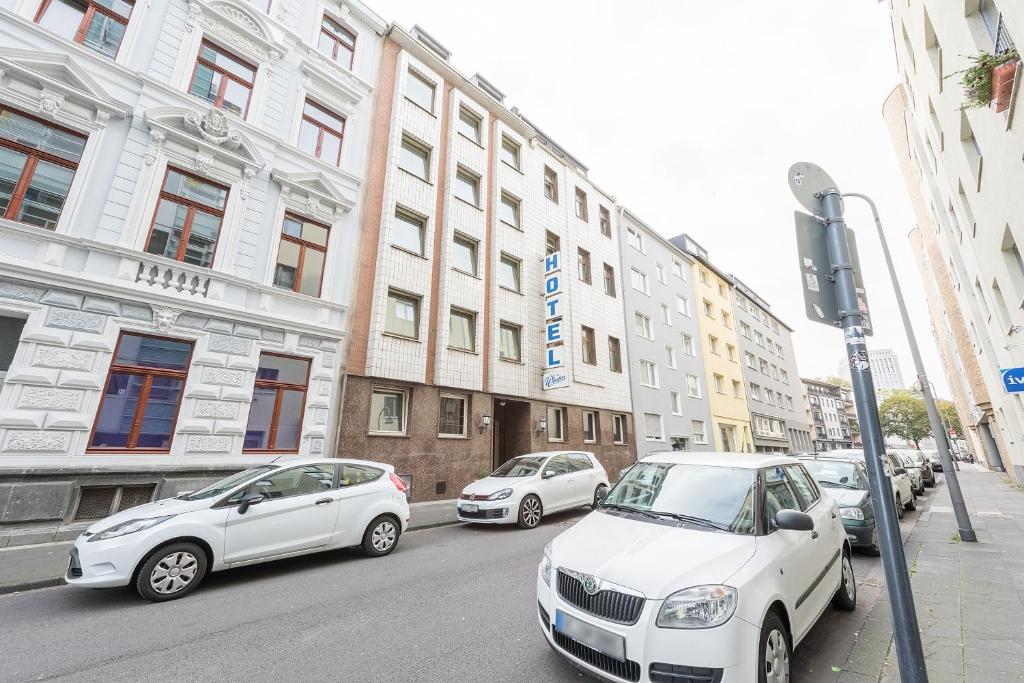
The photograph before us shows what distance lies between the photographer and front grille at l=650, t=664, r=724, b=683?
2494mm

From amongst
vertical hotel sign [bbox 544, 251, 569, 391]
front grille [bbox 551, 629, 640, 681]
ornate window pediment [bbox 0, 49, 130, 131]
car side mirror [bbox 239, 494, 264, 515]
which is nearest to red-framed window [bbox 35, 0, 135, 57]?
ornate window pediment [bbox 0, 49, 130, 131]

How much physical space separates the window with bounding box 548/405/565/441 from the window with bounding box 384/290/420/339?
6.47m

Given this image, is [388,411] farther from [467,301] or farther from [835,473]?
[835,473]

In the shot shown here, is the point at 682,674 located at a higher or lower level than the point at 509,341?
lower

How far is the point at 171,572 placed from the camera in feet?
16.4

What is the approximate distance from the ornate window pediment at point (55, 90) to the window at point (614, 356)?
18590 mm

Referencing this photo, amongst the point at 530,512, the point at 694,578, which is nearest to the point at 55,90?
the point at 530,512

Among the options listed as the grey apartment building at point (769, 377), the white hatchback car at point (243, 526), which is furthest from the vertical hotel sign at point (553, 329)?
the grey apartment building at point (769, 377)

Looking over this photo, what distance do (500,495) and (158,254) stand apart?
30.2 ft

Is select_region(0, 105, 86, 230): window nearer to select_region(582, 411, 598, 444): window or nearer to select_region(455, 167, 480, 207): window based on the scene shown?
select_region(455, 167, 480, 207): window

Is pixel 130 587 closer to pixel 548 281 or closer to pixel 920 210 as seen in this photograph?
pixel 548 281

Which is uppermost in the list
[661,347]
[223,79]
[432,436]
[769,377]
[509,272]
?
[223,79]

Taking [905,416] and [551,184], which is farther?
[905,416]

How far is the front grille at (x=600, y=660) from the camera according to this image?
105 inches
